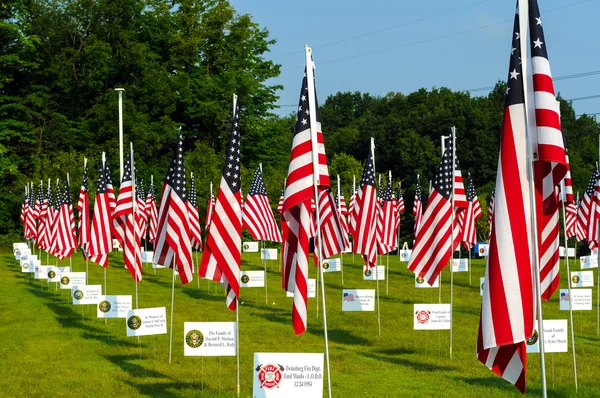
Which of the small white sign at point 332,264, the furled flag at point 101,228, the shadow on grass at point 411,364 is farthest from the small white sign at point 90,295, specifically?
the small white sign at point 332,264

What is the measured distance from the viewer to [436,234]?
22.9 metres

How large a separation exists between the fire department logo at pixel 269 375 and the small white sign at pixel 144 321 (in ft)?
25.8

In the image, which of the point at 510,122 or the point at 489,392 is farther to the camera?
the point at 489,392

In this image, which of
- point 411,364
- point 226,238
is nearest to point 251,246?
point 411,364

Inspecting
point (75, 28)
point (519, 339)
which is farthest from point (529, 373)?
point (75, 28)

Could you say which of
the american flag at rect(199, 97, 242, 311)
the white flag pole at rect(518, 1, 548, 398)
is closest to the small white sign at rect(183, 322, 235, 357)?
the american flag at rect(199, 97, 242, 311)

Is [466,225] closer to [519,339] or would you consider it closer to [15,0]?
[519,339]

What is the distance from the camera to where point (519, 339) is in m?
8.70

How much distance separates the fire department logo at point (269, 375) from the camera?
495 inches

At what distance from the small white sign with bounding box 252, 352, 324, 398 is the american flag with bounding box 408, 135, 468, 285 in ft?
34.6

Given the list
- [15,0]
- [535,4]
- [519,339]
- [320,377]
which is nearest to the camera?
[519,339]

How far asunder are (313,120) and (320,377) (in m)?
3.58

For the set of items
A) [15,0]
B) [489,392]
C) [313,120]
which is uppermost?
[15,0]

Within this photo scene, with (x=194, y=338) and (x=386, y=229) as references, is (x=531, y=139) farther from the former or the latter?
(x=386, y=229)
